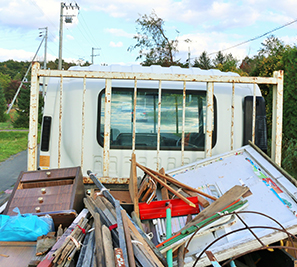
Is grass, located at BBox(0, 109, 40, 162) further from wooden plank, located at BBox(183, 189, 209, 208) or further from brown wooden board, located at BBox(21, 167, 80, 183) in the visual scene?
wooden plank, located at BBox(183, 189, 209, 208)

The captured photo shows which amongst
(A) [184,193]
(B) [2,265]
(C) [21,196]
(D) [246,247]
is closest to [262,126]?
(A) [184,193]

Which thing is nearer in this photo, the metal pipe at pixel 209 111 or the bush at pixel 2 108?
the metal pipe at pixel 209 111

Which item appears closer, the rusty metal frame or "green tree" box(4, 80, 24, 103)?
the rusty metal frame

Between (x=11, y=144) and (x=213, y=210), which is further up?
(x=213, y=210)

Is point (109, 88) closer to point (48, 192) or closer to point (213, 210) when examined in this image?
point (48, 192)

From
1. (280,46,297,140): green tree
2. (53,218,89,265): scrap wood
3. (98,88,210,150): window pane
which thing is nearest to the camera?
(53,218,89,265): scrap wood

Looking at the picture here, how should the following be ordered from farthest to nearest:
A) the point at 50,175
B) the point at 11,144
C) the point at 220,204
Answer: the point at 11,144, the point at 50,175, the point at 220,204

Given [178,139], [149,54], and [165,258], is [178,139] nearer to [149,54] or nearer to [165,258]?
[165,258]

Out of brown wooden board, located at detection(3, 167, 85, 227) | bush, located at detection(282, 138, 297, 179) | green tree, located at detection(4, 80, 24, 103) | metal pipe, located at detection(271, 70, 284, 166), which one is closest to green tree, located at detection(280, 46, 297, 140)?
bush, located at detection(282, 138, 297, 179)

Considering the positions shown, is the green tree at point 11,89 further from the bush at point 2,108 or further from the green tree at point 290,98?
the green tree at point 290,98

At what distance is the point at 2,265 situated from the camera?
7.36 feet

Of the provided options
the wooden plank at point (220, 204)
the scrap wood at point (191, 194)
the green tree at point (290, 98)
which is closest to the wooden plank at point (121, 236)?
the wooden plank at point (220, 204)

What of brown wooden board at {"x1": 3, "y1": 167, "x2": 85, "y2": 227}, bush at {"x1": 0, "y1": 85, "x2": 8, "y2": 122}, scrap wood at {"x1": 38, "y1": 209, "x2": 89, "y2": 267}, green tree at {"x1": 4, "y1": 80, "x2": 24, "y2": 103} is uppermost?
green tree at {"x1": 4, "y1": 80, "x2": 24, "y2": 103}

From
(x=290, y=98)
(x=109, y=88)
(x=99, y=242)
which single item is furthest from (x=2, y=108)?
(x=99, y=242)
